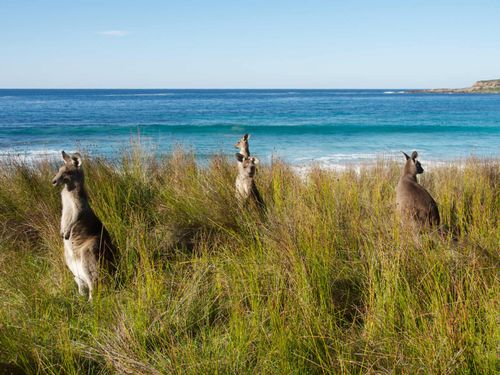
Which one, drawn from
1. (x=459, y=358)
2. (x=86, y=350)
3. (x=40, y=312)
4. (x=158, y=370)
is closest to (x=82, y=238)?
(x=40, y=312)

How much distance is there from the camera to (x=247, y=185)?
6.22 meters

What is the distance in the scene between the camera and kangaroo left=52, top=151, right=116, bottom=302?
4.00m

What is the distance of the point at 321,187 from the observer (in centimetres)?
609

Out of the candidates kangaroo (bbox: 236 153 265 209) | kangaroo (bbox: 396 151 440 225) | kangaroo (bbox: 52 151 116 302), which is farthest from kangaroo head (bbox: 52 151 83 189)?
kangaroo (bbox: 396 151 440 225)

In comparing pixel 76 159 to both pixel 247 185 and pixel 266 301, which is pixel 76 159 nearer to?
pixel 266 301

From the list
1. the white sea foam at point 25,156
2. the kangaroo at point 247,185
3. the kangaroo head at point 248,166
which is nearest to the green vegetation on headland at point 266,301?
the kangaroo at point 247,185

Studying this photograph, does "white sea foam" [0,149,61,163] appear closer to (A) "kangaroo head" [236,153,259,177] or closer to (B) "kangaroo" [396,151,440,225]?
(A) "kangaroo head" [236,153,259,177]

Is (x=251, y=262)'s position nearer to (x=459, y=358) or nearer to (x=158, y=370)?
(x=158, y=370)

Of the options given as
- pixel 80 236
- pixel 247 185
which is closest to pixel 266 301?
pixel 80 236

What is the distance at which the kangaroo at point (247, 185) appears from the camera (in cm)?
588

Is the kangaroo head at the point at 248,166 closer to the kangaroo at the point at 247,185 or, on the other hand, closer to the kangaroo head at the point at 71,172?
the kangaroo at the point at 247,185

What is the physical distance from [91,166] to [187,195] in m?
2.06

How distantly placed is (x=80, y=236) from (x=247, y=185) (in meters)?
2.55

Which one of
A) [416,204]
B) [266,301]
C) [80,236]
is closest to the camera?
[266,301]
